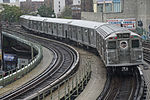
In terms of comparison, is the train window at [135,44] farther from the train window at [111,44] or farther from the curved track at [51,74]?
the curved track at [51,74]

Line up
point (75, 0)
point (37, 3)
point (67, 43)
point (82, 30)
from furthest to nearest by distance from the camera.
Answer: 1. point (37, 3)
2. point (75, 0)
3. point (67, 43)
4. point (82, 30)

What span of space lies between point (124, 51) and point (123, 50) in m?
0.10

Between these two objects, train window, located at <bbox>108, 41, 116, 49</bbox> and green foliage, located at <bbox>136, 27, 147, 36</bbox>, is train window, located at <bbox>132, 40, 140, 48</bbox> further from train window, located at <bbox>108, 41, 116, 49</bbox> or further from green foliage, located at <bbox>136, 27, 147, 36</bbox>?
green foliage, located at <bbox>136, 27, 147, 36</bbox>

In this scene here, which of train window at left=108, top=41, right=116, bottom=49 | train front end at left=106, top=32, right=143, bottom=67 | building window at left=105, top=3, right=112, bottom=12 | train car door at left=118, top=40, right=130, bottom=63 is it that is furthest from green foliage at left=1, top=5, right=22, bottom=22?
train car door at left=118, top=40, right=130, bottom=63

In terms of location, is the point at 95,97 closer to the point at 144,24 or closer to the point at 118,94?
the point at 118,94

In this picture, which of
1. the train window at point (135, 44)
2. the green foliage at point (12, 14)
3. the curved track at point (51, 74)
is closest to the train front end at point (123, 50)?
the train window at point (135, 44)

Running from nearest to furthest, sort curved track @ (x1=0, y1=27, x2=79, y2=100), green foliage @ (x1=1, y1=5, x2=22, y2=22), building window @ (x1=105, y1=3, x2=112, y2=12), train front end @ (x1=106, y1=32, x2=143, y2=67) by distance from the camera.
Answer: curved track @ (x1=0, y1=27, x2=79, y2=100)
train front end @ (x1=106, y1=32, x2=143, y2=67)
building window @ (x1=105, y1=3, x2=112, y2=12)
green foliage @ (x1=1, y1=5, x2=22, y2=22)

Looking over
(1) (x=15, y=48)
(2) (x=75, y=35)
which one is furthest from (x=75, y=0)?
(2) (x=75, y=35)

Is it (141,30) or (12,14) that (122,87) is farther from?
(12,14)

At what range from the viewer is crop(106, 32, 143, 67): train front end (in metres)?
19.2

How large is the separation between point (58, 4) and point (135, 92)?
109 metres

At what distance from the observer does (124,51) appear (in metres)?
19.3

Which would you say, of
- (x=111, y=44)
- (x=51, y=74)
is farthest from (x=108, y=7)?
(x=111, y=44)

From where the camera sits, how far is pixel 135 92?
634 inches
